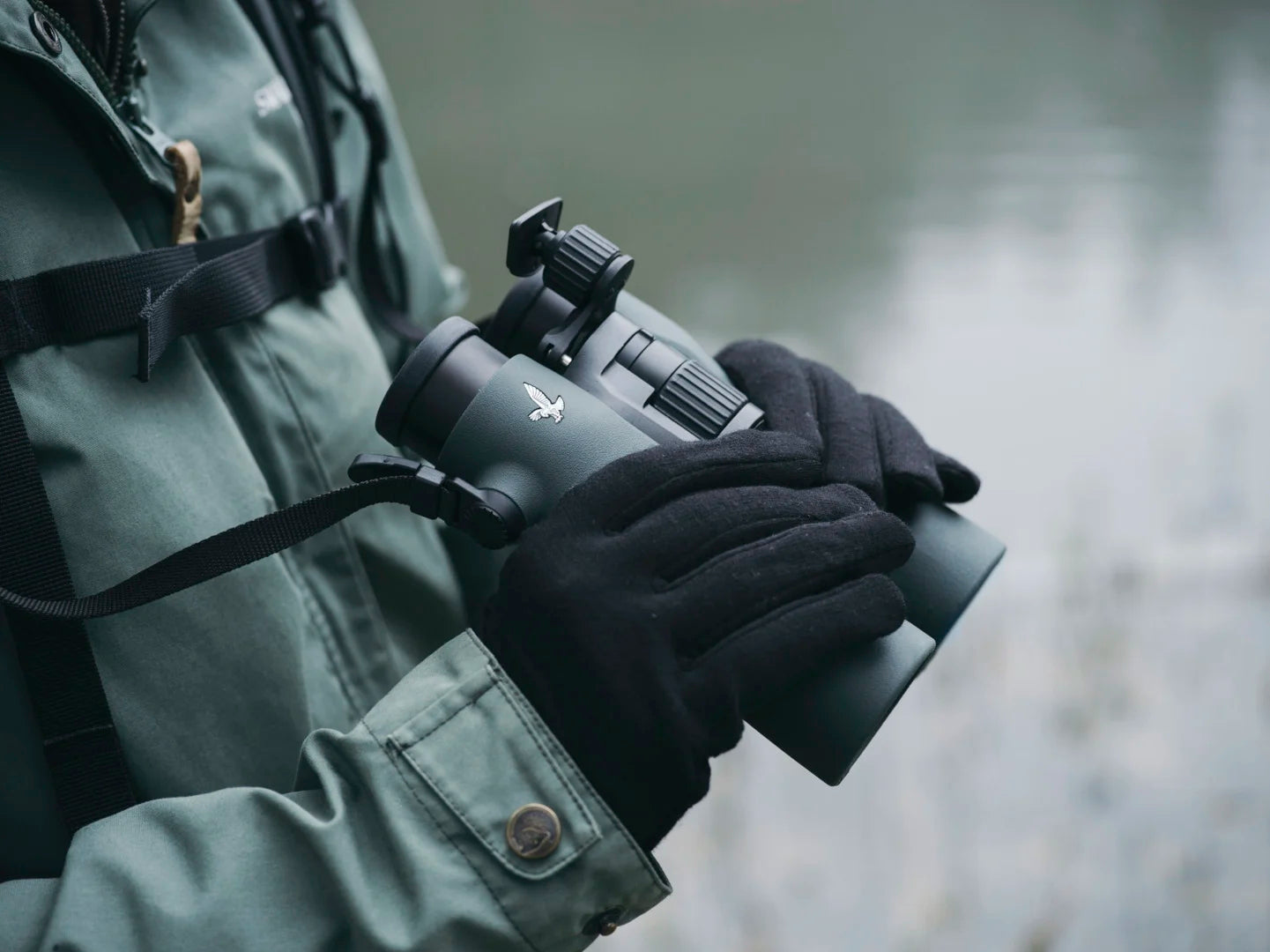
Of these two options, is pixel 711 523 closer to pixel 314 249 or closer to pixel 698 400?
pixel 698 400

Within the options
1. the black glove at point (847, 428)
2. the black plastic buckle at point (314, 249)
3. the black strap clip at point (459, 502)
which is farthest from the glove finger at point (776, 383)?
the black plastic buckle at point (314, 249)

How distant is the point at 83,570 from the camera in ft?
2.38

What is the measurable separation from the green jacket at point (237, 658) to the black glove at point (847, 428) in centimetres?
30

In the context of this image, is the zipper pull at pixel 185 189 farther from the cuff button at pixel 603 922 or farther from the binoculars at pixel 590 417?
the cuff button at pixel 603 922

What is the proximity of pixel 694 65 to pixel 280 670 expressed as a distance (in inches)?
124

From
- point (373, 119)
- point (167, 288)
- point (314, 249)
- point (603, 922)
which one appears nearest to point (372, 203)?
point (373, 119)

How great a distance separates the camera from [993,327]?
311 centimetres

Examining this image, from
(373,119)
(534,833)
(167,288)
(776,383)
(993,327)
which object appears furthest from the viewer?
(993,327)

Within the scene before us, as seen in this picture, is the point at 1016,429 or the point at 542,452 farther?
the point at 1016,429

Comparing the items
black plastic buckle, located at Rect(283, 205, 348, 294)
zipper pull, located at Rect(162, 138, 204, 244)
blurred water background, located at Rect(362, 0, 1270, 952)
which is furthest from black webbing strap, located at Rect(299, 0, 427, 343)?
blurred water background, located at Rect(362, 0, 1270, 952)

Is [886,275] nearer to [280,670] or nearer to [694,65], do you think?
[694,65]

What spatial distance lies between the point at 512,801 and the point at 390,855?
0.26 feet

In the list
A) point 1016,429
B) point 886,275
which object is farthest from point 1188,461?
point 886,275

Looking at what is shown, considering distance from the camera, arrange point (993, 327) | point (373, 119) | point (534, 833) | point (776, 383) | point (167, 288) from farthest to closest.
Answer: point (993, 327) < point (373, 119) < point (776, 383) < point (167, 288) < point (534, 833)
